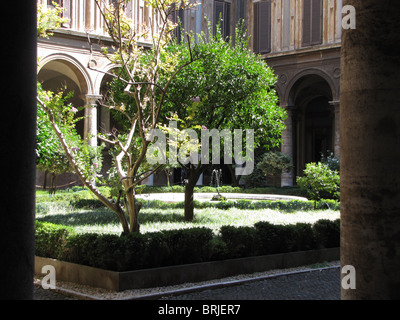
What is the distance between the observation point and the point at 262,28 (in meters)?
27.6

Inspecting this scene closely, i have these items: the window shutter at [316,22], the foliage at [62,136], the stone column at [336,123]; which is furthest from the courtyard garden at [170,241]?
the window shutter at [316,22]

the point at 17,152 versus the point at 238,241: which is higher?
the point at 17,152

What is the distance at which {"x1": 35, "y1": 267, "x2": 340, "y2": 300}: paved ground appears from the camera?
598 cm

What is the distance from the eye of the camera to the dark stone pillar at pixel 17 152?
210 centimetres

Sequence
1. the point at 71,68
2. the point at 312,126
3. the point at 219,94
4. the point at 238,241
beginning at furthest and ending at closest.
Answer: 1. the point at 312,126
2. the point at 71,68
3. the point at 219,94
4. the point at 238,241

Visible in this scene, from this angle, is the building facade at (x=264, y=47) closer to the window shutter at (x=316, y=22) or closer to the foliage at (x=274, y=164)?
the window shutter at (x=316, y=22)

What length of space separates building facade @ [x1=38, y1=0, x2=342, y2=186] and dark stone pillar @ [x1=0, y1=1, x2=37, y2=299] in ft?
68.2

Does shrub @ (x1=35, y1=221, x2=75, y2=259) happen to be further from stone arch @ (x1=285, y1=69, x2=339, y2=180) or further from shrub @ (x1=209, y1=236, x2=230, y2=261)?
stone arch @ (x1=285, y1=69, x2=339, y2=180)

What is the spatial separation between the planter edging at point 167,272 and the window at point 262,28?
20990 mm

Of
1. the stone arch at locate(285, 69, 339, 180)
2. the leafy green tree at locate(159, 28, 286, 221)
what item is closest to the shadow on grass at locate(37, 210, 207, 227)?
the leafy green tree at locate(159, 28, 286, 221)

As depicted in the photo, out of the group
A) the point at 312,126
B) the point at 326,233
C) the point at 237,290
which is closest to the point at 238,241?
the point at 237,290

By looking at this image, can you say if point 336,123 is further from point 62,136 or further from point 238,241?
point 62,136

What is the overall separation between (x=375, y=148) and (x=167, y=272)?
432cm

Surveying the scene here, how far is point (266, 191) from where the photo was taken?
75.9 feet
